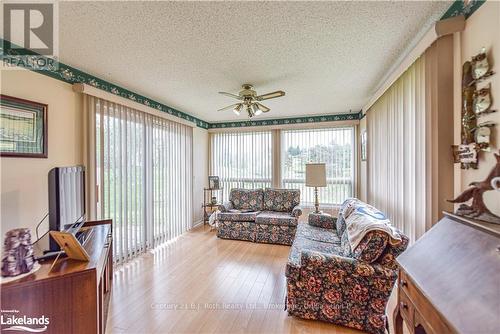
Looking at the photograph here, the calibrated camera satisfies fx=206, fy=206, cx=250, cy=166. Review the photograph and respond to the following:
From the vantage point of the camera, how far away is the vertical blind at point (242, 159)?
5020 mm

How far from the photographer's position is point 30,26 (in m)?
1.66

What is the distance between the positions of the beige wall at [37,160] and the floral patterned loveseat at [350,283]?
252cm

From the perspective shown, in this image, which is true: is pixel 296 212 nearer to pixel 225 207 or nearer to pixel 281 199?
pixel 281 199

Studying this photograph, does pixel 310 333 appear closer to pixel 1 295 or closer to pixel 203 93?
pixel 1 295

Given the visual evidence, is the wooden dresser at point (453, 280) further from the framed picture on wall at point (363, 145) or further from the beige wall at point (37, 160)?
the beige wall at point (37, 160)

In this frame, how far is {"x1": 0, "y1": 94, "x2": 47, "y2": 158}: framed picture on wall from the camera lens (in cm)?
180

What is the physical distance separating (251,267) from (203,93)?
2669 millimetres

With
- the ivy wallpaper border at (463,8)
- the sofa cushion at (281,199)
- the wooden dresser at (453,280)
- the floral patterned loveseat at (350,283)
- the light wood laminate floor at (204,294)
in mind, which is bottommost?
the light wood laminate floor at (204,294)

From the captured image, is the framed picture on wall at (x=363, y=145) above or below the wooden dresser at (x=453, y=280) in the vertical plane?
above

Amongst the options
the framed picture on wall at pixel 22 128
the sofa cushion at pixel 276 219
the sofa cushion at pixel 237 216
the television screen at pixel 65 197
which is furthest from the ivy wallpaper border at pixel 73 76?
the sofa cushion at pixel 276 219

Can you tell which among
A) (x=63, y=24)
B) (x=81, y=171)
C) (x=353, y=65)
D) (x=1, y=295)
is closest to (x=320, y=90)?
(x=353, y=65)

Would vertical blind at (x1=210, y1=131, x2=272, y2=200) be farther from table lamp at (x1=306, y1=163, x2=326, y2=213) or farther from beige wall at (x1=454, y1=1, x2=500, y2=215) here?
Answer: beige wall at (x1=454, y1=1, x2=500, y2=215)

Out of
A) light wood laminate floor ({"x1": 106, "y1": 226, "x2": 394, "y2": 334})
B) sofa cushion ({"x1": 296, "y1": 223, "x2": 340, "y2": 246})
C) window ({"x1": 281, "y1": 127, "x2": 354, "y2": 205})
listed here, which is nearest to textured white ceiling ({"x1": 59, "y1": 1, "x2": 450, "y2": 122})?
window ({"x1": 281, "y1": 127, "x2": 354, "y2": 205})

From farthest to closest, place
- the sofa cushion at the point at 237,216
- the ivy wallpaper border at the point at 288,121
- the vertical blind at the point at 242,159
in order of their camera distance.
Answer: the vertical blind at the point at 242,159, the ivy wallpaper border at the point at 288,121, the sofa cushion at the point at 237,216
